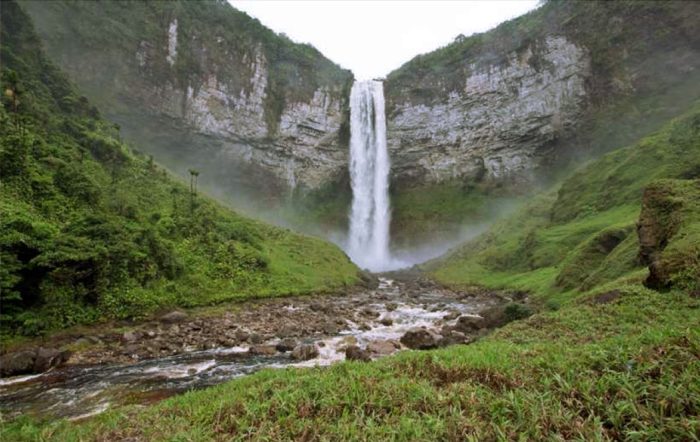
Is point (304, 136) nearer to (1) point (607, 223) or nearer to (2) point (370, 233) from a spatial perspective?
(2) point (370, 233)

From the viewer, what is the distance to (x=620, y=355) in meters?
5.44

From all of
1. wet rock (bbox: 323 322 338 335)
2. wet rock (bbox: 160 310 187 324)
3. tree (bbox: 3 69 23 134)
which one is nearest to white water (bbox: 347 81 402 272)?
wet rock (bbox: 323 322 338 335)

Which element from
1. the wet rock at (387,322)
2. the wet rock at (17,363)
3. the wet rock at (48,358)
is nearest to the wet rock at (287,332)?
the wet rock at (387,322)

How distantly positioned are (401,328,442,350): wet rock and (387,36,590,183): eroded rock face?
55.5 meters

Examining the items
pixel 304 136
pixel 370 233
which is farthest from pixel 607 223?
pixel 304 136

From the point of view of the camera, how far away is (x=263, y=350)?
14.0 meters

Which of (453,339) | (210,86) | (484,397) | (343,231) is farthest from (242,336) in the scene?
(210,86)

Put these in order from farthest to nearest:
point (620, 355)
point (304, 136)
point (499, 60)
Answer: point (304, 136) < point (499, 60) < point (620, 355)

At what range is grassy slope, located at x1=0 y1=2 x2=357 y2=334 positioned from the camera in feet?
49.3

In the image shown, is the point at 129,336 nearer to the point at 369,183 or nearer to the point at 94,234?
the point at 94,234

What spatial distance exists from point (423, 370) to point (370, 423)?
192 centimetres

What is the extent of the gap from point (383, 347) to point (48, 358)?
11.1 metres

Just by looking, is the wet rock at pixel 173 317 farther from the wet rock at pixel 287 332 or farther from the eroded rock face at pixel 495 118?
the eroded rock face at pixel 495 118

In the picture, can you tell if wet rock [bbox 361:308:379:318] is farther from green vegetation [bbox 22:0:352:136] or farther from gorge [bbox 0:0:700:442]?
green vegetation [bbox 22:0:352:136]
